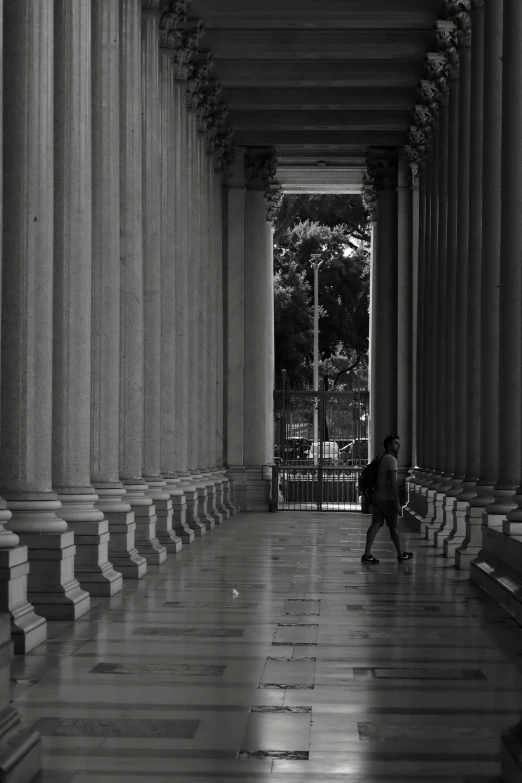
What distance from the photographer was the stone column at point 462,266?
35625mm

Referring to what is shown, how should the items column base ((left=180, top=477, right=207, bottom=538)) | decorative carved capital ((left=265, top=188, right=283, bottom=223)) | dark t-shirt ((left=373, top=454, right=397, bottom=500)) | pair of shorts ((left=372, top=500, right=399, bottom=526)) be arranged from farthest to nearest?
decorative carved capital ((left=265, top=188, right=283, bottom=223)) < column base ((left=180, top=477, right=207, bottom=538)) < pair of shorts ((left=372, top=500, right=399, bottom=526)) < dark t-shirt ((left=373, top=454, right=397, bottom=500))

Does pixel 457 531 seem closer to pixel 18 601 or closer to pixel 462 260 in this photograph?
pixel 462 260

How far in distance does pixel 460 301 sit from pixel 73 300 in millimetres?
17325

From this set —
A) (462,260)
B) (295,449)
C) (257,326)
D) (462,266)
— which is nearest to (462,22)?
(462,260)

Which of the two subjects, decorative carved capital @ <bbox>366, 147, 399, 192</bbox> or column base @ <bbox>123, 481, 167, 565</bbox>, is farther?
decorative carved capital @ <bbox>366, 147, 399, 192</bbox>

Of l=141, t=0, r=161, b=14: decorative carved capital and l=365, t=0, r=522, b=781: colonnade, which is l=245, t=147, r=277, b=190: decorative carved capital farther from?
l=141, t=0, r=161, b=14: decorative carved capital

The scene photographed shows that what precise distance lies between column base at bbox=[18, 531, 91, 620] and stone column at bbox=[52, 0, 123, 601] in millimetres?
2219

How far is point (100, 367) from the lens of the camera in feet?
81.6

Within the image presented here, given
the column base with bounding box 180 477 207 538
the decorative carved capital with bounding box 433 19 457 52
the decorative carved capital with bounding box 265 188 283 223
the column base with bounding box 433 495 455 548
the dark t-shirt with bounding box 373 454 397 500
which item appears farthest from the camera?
the decorative carved capital with bounding box 265 188 283 223

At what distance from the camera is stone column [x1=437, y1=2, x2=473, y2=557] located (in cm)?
3562

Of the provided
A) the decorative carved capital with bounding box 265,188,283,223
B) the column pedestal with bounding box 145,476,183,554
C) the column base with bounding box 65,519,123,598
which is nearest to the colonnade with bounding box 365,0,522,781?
the decorative carved capital with bounding box 265,188,283,223

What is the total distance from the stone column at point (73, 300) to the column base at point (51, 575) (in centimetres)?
222

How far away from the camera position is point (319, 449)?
189 ft

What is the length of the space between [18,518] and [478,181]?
18.8 metres
